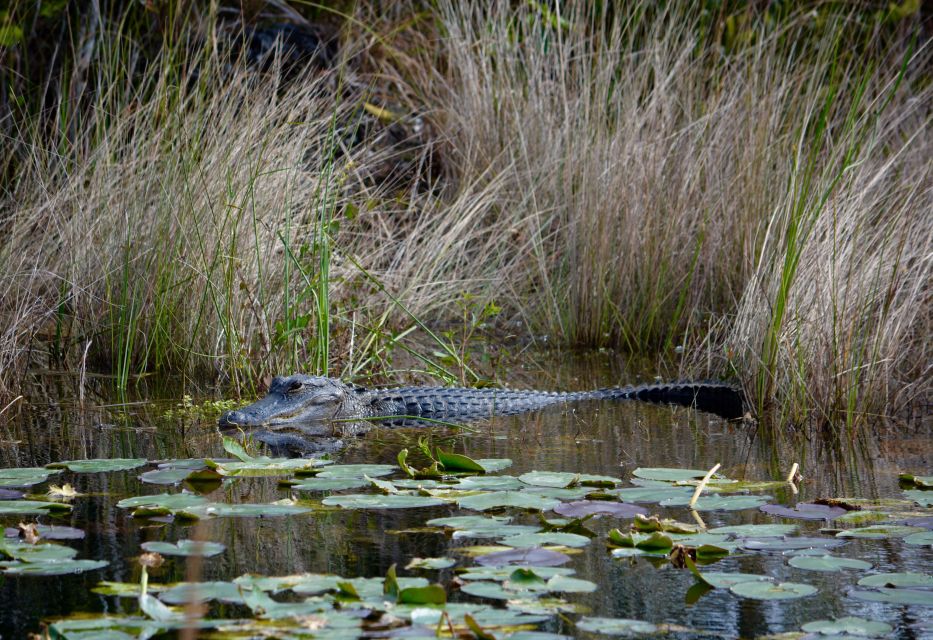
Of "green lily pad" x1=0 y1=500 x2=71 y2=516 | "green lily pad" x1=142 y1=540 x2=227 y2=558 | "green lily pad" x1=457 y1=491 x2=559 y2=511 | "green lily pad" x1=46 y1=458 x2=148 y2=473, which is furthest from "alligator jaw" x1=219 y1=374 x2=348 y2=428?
"green lily pad" x1=142 y1=540 x2=227 y2=558

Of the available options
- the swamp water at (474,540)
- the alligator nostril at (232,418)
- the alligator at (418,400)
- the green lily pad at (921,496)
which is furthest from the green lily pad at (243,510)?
the green lily pad at (921,496)

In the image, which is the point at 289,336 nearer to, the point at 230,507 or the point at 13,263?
the point at 13,263

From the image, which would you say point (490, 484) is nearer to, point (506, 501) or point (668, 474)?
point (506, 501)

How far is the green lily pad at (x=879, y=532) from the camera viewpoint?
3.05m

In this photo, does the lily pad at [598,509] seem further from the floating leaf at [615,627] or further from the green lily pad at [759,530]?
the floating leaf at [615,627]

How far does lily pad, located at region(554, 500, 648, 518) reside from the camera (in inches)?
126

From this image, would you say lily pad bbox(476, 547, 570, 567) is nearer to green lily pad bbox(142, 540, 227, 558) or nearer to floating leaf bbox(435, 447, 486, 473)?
green lily pad bbox(142, 540, 227, 558)

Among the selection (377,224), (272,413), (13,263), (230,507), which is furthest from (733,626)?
(377,224)

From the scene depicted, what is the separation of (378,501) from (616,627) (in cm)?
108

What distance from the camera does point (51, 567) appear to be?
2680mm

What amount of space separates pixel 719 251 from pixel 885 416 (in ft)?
6.98

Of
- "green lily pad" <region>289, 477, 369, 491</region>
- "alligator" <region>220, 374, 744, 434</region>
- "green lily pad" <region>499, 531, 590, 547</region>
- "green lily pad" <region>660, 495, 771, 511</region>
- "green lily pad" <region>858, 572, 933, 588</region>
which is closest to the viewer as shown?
"green lily pad" <region>858, 572, 933, 588</region>

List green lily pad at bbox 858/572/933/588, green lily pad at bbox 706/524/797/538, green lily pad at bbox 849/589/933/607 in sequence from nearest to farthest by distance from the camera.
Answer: green lily pad at bbox 849/589/933/607, green lily pad at bbox 858/572/933/588, green lily pad at bbox 706/524/797/538

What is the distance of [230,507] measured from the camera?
3.23 m
